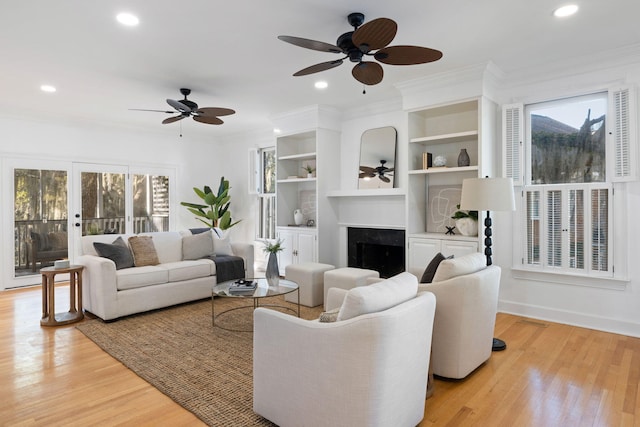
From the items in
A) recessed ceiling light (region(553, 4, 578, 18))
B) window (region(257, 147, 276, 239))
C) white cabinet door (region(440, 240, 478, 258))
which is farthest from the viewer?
window (region(257, 147, 276, 239))

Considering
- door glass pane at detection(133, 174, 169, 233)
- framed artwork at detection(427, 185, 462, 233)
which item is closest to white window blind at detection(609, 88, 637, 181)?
framed artwork at detection(427, 185, 462, 233)

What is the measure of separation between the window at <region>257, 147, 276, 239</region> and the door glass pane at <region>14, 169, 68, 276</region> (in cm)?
320

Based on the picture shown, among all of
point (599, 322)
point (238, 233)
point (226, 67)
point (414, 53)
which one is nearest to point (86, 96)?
point (226, 67)

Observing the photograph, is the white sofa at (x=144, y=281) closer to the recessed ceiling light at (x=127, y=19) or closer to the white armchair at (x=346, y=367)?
the recessed ceiling light at (x=127, y=19)

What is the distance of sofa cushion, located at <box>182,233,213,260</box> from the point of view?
197 inches

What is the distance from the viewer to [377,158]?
542 cm

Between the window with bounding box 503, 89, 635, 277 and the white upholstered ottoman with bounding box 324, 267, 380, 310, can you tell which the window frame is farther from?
the white upholstered ottoman with bounding box 324, 267, 380, 310

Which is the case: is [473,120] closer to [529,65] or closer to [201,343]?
[529,65]

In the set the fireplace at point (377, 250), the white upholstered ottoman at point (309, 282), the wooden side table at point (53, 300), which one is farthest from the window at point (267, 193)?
the wooden side table at point (53, 300)

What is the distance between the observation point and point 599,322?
3.71 m

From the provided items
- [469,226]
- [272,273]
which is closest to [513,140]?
[469,226]

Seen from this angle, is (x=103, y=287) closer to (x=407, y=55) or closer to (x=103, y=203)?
(x=103, y=203)

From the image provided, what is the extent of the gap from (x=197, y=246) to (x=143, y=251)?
713mm

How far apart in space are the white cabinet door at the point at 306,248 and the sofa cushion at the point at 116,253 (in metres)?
2.43
